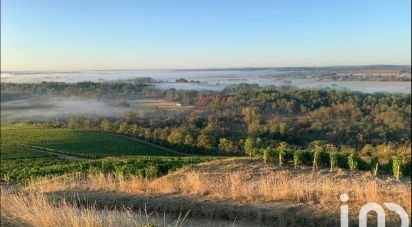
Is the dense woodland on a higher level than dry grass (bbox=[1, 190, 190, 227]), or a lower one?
lower

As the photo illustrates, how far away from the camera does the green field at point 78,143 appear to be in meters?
44.8

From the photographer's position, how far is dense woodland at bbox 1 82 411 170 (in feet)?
210

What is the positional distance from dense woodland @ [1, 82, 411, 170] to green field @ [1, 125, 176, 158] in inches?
431

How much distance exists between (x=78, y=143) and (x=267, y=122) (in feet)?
141

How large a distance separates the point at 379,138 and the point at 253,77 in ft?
347

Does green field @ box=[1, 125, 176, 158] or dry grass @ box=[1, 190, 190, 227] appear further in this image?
green field @ box=[1, 125, 176, 158]

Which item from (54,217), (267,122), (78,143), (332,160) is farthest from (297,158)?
(267,122)

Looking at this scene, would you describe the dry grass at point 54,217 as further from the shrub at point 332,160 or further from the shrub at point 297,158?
the shrub at point 332,160

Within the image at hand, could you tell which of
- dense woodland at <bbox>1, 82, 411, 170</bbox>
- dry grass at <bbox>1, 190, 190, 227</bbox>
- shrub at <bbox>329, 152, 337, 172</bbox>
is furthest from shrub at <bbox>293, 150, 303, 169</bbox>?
dense woodland at <bbox>1, 82, 411, 170</bbox>

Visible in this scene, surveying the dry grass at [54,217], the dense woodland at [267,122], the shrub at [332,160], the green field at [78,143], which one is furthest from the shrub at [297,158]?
the dense woodland at [267,122]

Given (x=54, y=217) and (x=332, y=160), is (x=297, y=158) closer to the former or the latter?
(x=332, y=160)

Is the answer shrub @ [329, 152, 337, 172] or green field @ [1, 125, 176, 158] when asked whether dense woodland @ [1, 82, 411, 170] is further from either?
shrub @ [329, 152, 337, 172]

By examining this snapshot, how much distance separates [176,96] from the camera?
128 m

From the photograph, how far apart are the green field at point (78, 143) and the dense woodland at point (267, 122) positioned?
10.9 m
